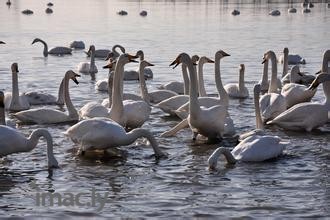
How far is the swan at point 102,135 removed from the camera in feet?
32.7

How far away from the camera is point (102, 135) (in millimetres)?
9938

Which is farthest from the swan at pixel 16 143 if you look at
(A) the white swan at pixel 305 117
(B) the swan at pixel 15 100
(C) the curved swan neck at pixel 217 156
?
(B) the swan at pixel 15 100

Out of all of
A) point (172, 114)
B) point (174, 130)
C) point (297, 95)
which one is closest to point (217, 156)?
point (174, 130)

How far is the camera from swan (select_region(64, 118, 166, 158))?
9.96 meters

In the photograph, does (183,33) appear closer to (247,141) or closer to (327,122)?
(327,122)

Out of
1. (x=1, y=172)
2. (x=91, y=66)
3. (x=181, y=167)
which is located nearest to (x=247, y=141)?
(x=181, y=167)

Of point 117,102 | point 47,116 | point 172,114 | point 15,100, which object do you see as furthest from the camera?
point 15,100

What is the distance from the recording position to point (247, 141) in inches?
400

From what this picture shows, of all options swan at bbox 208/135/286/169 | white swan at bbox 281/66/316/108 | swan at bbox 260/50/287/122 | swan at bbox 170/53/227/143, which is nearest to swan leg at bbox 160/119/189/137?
swan at bbox 170/53/227/143

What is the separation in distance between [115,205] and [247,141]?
8.61 feet

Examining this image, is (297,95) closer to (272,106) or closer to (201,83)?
(272,106)

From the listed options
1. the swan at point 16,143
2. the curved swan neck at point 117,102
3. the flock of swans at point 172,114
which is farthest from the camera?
the curved swan neck at point 117,102

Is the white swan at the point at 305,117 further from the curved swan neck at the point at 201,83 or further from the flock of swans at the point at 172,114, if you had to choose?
the curved swan neck at the point at 201,83

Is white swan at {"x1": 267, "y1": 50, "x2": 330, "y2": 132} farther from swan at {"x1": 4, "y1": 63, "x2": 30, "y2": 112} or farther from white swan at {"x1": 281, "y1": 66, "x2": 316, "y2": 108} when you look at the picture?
swan at {"x1": 4, "y1": 63, "x2": 30, "y2": 112}
